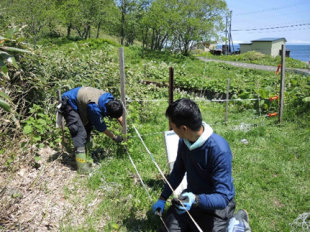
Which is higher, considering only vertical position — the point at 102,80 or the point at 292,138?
the point at 102,80

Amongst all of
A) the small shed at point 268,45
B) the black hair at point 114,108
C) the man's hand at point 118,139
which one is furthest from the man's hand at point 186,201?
the small shed at point 268,45

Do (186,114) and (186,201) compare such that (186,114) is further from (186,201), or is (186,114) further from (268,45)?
(268,45)

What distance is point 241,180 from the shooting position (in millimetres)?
3842

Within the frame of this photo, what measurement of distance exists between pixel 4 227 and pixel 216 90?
8.16 metres

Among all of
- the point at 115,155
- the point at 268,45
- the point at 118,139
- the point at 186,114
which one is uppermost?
the point at 268,45

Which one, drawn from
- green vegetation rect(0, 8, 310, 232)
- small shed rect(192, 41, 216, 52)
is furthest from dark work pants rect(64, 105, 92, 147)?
small shed rect(192, 41, 216, 52)

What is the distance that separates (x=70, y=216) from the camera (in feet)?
9.62

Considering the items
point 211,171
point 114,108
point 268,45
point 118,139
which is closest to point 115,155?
point 118,139

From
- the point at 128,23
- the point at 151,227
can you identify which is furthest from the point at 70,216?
the point at 128,23

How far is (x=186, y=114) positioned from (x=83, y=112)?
2225 millimetres

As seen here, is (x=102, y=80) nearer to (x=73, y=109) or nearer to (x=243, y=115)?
(x=73, y=109)

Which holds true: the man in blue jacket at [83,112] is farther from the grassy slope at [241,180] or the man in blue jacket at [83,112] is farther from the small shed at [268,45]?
the small shed at [268,45]

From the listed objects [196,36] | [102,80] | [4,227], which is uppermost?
[196,36]

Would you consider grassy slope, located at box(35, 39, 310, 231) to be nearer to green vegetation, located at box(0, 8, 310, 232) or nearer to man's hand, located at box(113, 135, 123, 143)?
green vegetation, located at box(0, 8, 310, 232)
